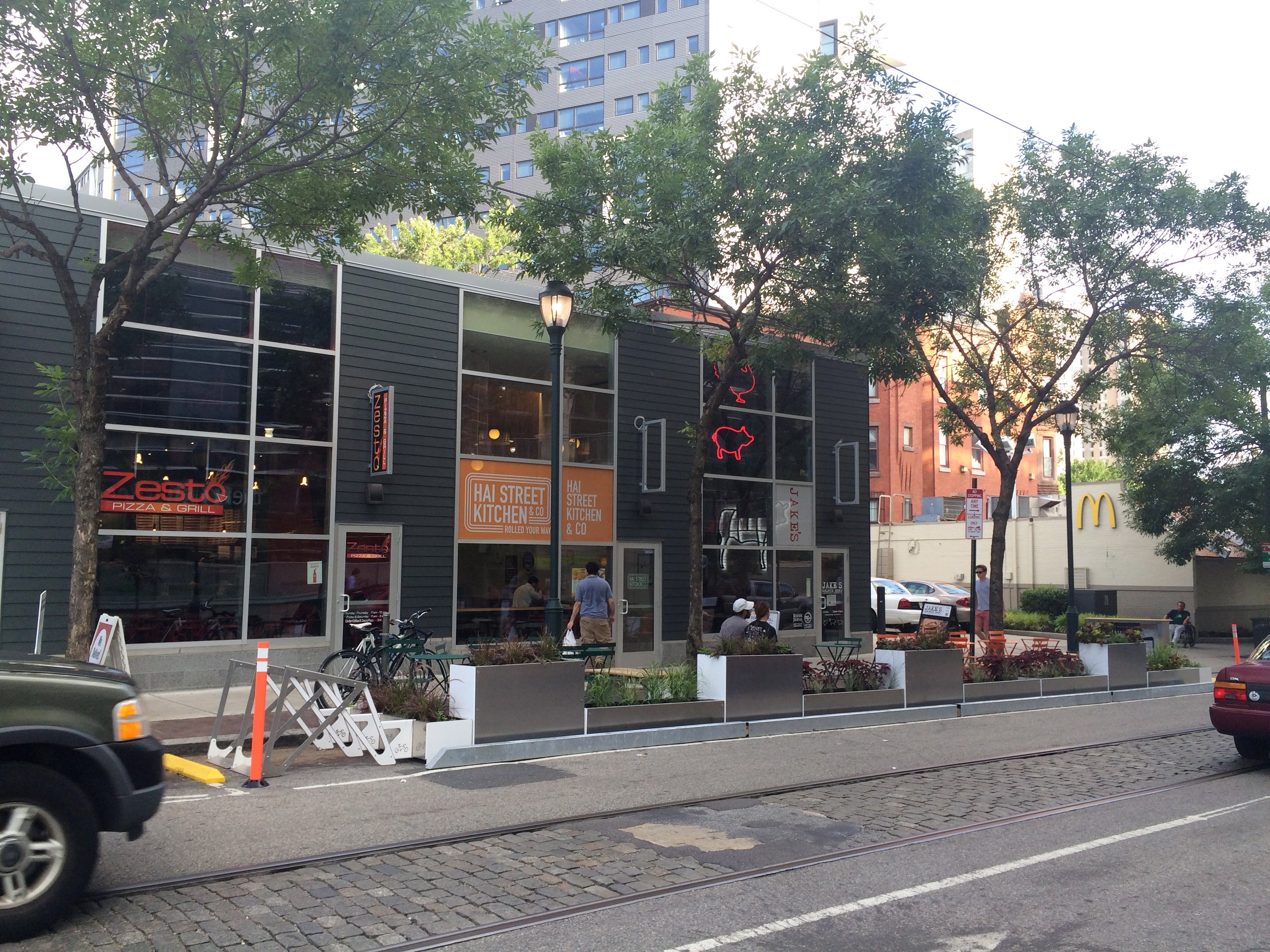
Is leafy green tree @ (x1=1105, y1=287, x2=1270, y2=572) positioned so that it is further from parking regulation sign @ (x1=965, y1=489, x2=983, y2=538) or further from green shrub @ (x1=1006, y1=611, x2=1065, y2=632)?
parking regulation sign @ (x1=965, y1=489, x2=983, y2=538)

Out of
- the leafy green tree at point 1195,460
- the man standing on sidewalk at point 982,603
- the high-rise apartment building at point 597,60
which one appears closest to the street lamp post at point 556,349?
the man standing on sidewalk at point 982,603

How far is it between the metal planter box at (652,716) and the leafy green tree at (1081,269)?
8.07 metres

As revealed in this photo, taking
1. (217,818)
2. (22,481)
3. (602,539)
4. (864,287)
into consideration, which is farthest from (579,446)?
(217,818)

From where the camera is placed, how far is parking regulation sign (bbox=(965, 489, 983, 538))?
17.8 metres

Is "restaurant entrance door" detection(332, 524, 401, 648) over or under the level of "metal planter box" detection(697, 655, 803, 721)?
over

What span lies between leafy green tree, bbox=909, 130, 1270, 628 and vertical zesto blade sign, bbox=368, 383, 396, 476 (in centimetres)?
859

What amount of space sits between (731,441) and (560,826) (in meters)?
13.7

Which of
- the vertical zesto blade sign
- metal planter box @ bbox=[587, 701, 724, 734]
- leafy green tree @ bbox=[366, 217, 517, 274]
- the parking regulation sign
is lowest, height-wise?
metal planter box @ bbox=[587, 701, 724, 734]

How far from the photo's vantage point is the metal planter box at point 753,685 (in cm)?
1219

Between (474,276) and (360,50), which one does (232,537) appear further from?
(360,50)

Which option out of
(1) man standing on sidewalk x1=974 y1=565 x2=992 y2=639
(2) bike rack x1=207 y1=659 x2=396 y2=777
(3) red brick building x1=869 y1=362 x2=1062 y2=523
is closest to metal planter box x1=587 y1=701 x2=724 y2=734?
(2) bike rack x1=207 y1=659 x2=396 y2=777

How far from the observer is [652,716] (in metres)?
11.5

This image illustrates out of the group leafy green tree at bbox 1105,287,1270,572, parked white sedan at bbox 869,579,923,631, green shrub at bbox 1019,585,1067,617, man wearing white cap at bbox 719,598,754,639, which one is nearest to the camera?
man wearing white cap at bbox 719,598,754,639

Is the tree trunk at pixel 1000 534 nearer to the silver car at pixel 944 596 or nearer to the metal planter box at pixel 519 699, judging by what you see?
the silver car at pixel 944 596
